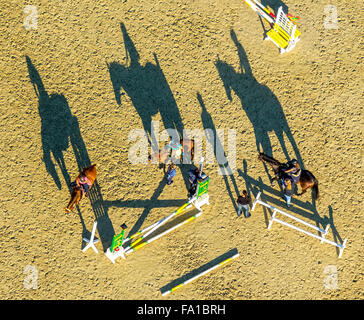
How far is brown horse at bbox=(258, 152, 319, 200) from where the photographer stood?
1373cm

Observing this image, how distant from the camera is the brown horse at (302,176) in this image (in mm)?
13727

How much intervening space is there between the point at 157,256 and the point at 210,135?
171 inches

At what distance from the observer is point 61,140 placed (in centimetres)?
1507

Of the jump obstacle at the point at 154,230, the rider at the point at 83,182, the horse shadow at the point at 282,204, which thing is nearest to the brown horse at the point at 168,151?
the jump obstacle at the point at 154,230

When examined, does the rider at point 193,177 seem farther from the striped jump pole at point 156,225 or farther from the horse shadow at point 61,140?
the horse shadow at point 61,140

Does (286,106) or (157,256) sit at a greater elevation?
(286,106)

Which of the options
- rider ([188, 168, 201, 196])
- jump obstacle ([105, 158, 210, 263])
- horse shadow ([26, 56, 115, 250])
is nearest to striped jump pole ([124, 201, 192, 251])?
jump obstacle ([105, 158, 210, 263])

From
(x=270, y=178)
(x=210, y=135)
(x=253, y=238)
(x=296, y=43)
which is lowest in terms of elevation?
(x=253, y=238)

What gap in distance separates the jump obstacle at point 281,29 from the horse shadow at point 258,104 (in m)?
1.23

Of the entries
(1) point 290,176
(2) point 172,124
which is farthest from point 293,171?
(2) point 172,124
